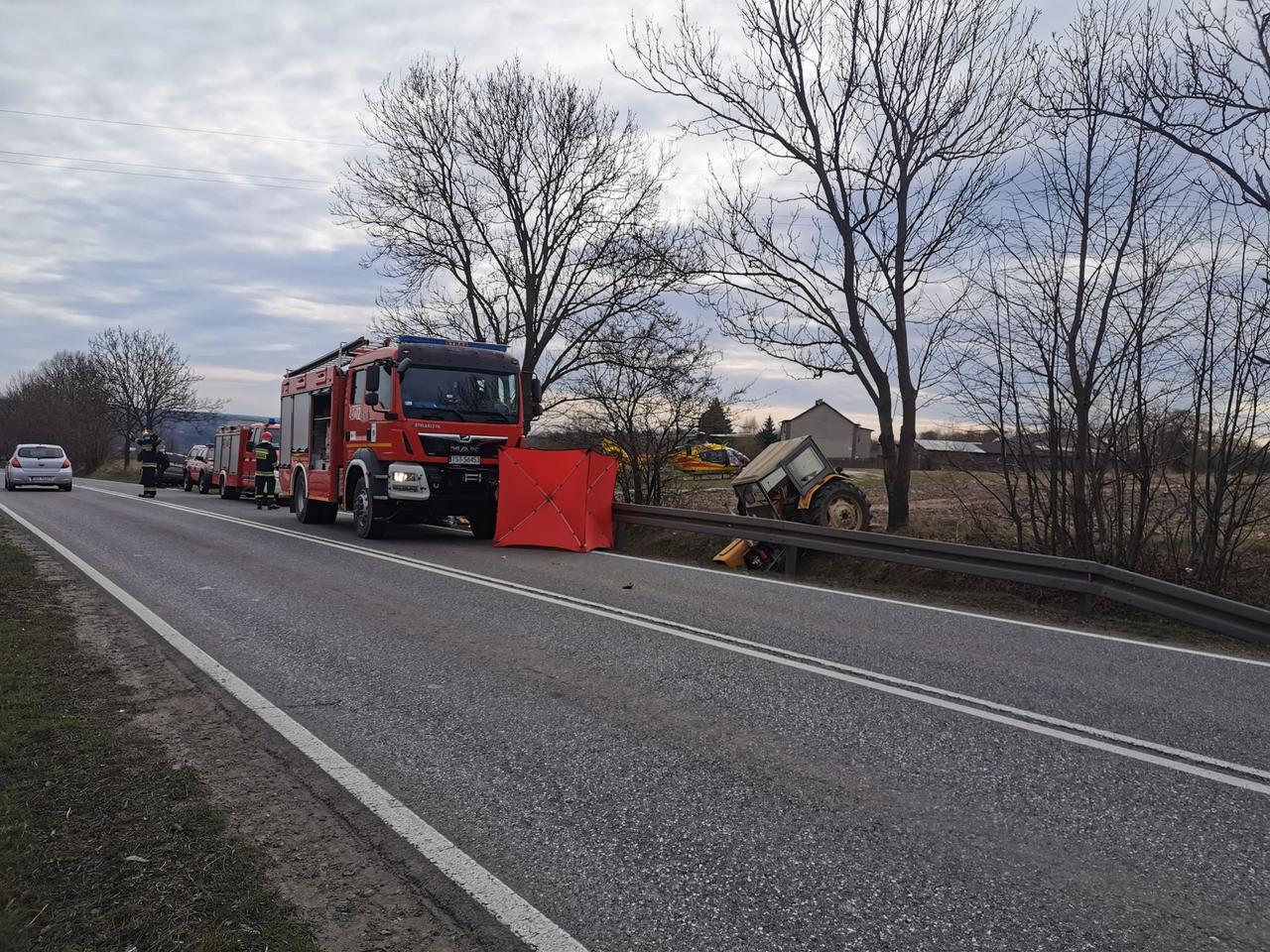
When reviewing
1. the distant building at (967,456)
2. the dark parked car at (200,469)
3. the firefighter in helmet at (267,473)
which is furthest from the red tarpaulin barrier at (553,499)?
the dark parked car at (200,469)

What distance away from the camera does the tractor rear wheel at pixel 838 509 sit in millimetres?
13133

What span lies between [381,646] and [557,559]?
6.05m

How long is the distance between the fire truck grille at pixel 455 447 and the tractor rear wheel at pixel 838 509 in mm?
5010

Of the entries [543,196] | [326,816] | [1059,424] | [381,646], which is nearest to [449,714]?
[326,816]

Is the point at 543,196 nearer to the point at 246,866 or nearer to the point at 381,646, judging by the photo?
the point at 381,646

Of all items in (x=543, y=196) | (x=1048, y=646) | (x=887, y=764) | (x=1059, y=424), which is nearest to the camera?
(x=887, y=764)

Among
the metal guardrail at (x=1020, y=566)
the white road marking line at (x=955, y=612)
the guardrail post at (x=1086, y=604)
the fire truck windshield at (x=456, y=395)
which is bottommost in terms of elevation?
the white road marking line at (x=955, y=612)

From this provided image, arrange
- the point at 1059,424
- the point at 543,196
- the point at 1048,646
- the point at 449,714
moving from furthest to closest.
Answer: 1. the point at 543,196
2. the point at 1059,424
3. the point at 1048,646
4. the point at 449,714

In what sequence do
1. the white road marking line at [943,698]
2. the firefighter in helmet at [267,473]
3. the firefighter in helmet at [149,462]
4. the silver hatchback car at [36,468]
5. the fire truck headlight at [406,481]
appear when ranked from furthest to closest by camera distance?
the silver hatchback car at [36,468] → the firefighter in helmet at [149,462] → the firefighter in helmet at [267,473] → the fire truck headlight at [406,481] → the white road marking line at [943,698]

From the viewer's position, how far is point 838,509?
13188 millimetres

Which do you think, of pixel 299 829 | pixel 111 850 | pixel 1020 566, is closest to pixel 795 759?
pixel 299 829

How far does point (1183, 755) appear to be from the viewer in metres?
4.73

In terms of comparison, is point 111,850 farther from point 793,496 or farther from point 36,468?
point 36,468

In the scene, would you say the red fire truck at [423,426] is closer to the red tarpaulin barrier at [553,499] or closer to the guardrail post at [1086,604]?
the red tarpaulin barrier at [553,499]
